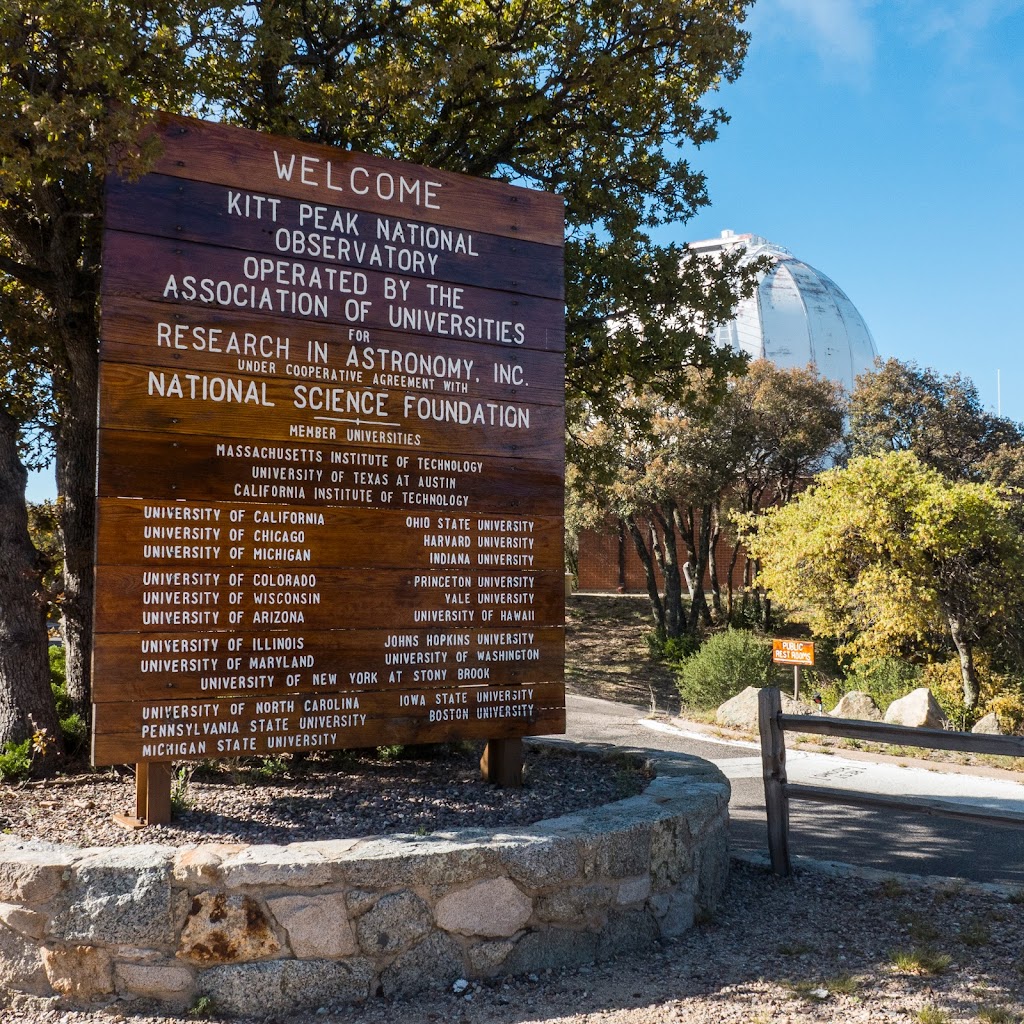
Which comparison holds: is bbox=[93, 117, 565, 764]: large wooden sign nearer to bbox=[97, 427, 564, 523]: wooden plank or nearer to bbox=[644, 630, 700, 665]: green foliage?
bbox=[97, 427, 564, 523]: wooden plank

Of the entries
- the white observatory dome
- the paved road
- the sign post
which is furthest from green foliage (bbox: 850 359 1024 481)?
the paved road

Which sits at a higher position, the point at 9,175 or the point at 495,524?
the point at 9,175

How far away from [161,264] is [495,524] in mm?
2265

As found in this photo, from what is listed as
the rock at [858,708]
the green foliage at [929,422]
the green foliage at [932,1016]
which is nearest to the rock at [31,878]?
the green foliage at [932,1016]

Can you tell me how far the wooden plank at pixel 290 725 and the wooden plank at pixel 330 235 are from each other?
2.38m

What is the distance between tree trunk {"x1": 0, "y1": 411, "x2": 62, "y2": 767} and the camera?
20.1 ft

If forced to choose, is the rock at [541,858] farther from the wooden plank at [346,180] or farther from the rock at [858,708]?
the rock at [858,708]

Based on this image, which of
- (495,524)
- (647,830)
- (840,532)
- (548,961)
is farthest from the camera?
(840,532)

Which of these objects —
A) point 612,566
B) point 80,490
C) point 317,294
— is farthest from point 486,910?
point 612,566

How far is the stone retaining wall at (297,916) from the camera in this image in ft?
12.8

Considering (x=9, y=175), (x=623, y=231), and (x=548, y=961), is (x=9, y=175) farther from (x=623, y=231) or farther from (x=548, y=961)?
(x=623, y=231)

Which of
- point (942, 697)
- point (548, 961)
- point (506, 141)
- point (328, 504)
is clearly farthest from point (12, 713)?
point (942, 697)

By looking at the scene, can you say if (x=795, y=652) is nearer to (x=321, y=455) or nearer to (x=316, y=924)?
(x=321, y=455)

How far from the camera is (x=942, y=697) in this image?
15305mm
